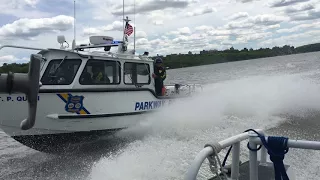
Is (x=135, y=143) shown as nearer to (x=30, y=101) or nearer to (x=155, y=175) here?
(x=155, y=175)

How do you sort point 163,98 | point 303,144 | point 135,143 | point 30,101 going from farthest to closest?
1. point 163,98
2. point 135,143
3. point 303,144
4. point 30,101

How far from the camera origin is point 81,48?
883 centimetres

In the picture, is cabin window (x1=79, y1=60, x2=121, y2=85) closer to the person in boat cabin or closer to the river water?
the person in boat cabin

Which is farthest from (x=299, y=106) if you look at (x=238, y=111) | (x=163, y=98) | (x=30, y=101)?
(x=30, y=101)

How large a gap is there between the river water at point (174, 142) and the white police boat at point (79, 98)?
51cm

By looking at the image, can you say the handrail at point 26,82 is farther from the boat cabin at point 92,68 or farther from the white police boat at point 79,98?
the boat cabin at point 92,68

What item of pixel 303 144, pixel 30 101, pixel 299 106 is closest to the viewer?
pixel 30 101

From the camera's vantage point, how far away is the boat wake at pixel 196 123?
6559mm

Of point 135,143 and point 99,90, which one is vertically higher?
point 99,90

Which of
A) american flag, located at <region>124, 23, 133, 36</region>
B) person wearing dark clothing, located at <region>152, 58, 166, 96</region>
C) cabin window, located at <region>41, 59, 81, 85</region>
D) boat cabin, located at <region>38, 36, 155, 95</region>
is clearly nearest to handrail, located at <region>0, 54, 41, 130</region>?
boat cabin, located at <region>38, 36, 155, 95</region>

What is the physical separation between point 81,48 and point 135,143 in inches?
115

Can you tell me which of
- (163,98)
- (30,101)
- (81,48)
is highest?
(81,48)

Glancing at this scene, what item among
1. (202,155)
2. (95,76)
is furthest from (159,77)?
(202,155)

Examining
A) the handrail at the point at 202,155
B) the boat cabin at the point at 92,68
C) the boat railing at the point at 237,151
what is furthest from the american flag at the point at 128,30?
the handrail at the point at 202,155
